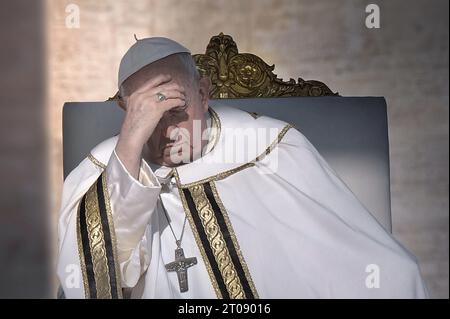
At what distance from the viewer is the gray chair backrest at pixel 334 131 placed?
8.09 feet

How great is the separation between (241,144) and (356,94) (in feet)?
2.35

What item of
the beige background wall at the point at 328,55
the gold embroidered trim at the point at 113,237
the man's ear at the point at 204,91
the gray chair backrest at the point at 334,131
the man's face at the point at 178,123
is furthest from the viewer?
the beige background wall at the point at 328,55

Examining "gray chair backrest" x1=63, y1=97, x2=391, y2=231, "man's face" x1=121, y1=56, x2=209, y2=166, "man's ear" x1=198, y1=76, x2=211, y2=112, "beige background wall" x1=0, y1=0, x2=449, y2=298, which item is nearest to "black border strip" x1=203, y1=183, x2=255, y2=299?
"man's face" x1=121, y1=56, x2=209, y2=166

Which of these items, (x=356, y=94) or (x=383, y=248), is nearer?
(x=383, y=248)

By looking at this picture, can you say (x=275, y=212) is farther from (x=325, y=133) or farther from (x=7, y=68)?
(x=7, y=68)

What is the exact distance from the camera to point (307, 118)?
2.50m

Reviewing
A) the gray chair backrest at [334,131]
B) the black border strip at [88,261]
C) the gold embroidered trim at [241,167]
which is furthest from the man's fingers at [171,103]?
the gray chair backrest at [334,131]

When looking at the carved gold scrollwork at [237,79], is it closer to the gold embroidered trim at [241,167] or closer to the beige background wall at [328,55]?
the beige background wall at [328,55]

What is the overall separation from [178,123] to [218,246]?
0.33m

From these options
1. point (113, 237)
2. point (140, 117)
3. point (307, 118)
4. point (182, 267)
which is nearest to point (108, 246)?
point (113, 237)

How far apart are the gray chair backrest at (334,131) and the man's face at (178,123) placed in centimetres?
36
